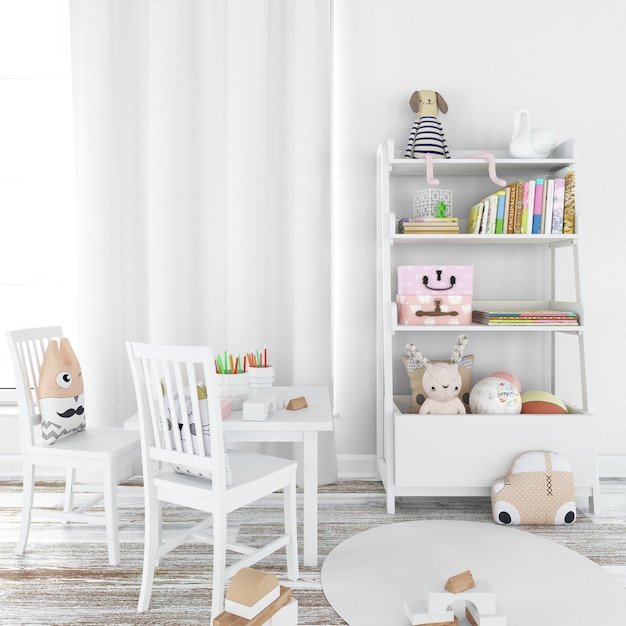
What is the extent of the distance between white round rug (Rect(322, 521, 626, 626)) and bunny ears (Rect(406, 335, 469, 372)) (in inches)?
27.0

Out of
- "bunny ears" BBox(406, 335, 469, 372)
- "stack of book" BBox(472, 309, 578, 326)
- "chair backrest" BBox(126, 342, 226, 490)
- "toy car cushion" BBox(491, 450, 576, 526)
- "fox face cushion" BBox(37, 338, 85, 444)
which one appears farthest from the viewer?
"bunny ears" BBox(406, 335, 469, 372)

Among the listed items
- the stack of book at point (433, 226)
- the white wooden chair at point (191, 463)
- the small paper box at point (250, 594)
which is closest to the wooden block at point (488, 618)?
the white wooden chair at point (191, 463)

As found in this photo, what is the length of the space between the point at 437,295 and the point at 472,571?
112cm

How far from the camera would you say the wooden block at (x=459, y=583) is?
61.9 inches

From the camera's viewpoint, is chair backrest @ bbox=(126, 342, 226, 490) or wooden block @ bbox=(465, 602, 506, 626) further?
chair backrest @ bbox=(126, 342, 226, 490)

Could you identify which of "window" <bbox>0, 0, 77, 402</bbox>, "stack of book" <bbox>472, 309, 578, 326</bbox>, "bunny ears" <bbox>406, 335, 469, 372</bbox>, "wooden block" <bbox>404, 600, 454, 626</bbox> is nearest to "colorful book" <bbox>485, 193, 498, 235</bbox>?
"stack of book" <bbox>472, 309, 578, 326</bbox>

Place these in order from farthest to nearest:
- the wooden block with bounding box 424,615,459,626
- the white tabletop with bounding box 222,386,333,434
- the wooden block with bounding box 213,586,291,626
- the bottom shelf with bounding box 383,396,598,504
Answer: the bottom shelf with bounding box 383,396,598,504 → the white tabletop with bounding box 222,386,333,434 → the wooden block with bounding box 424,615,459,626 → the wooden block with bounding box 213,586,291,626

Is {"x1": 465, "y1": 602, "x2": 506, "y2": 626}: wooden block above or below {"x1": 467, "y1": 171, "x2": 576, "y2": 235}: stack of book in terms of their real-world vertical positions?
below

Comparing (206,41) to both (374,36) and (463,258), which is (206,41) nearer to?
(374,36)

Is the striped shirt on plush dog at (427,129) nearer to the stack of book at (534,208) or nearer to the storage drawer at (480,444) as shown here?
the stack of book at (534,208)

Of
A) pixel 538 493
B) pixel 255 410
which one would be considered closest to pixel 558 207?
pixel 538 493

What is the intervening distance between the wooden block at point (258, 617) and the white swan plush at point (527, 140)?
7.16 feet

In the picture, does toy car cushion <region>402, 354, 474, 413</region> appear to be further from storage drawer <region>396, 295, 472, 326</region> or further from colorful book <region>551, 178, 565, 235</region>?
colorful book <region>551, 178, 565, 235</region>

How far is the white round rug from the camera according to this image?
173 centimetres
